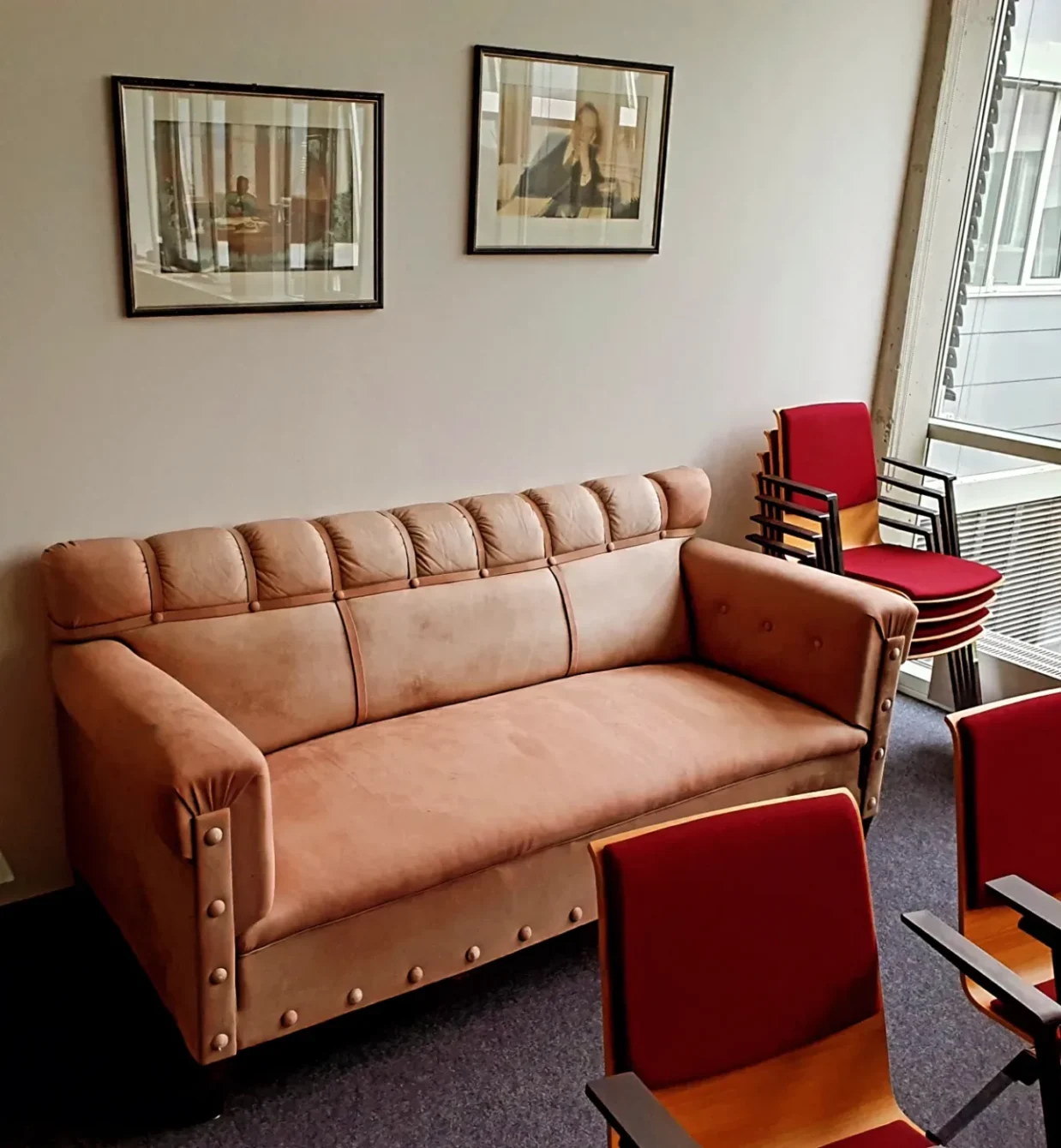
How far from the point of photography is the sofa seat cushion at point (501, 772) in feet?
6.68

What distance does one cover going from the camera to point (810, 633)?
279 centimetres

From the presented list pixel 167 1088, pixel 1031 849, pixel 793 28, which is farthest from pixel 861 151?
pixel 167 1088

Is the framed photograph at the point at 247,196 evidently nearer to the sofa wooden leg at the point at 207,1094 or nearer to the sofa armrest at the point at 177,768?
the sofa armrest at the point at 177,768

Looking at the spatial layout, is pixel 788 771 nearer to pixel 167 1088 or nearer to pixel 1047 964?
pixel 1047 964

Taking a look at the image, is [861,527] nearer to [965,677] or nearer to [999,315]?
[965,677]

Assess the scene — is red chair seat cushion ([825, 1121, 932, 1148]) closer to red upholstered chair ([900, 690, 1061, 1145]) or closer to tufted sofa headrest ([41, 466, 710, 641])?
red upholstered chair ([900, 690, 1061, 1145])

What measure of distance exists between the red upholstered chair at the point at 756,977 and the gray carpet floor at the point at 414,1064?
62 cm

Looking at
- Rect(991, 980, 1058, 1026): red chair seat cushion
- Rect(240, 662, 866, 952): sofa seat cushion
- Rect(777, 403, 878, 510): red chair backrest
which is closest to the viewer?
Rect(991, 980, 1058, 1026): red chair seat cushion

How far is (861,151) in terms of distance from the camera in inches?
138

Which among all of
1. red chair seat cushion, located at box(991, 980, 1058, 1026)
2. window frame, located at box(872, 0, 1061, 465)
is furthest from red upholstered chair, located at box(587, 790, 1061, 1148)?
window frame, located at box(872, 0, 1061, 465)

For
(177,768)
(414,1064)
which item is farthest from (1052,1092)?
(177,768)

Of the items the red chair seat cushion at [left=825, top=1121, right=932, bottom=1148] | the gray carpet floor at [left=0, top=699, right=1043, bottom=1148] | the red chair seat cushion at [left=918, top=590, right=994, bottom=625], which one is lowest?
the gray carpet floor at [left=0, top=699, right=1043, bottom=1148]

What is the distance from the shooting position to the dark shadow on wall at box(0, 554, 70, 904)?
7.80 ft

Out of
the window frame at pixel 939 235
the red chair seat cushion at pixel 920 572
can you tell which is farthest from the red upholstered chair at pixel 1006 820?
the window frame at pixel 939 235
